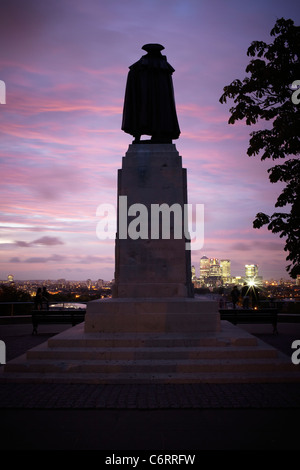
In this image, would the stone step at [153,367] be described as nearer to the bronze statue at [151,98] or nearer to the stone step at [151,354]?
the stone step at [151,354]

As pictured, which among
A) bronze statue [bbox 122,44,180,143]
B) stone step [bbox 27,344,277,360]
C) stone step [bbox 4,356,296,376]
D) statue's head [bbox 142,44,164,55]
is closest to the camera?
stone step [bbox 4,356,296,376]

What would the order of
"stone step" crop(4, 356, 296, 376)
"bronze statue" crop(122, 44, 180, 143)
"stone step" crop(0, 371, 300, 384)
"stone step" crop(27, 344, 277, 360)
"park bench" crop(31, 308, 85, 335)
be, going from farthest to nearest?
"park bench" crop(31, 308, 85, 335) < "bronze statue" crop(122, 44, 180, 143) < "stone step" crop(27, 344, 277, 360) < "stone step" crop(4, 356, 296, 376) < "stone step" crop(0, 371, 300, 384)

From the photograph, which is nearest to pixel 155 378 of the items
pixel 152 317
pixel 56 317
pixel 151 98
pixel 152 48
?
pixel 152 317

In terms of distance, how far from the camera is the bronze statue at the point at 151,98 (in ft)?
36.8

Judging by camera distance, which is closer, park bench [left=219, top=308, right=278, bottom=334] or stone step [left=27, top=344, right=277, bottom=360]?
stone step [left=27, top=344, right=277, bottom=360]

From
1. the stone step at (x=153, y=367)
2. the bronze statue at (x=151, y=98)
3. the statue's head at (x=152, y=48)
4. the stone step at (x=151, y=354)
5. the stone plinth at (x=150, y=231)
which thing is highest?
the statue's head at (x=152, y=48)

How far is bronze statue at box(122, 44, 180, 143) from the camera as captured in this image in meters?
11.2

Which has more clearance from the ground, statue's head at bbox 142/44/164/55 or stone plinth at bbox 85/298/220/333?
statue's head at bbox 142/44/164/55

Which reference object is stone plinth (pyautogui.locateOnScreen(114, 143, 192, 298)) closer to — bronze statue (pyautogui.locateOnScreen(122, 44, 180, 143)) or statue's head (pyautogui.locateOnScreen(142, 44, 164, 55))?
bronze statue (pyautogui.locateOnScreen(122, 44, 180, 143))

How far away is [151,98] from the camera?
11328 millimetres

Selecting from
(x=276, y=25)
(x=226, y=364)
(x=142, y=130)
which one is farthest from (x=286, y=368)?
(x=276, y=25)

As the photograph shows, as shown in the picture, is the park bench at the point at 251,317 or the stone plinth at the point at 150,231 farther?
the park bench at the point at 251,317

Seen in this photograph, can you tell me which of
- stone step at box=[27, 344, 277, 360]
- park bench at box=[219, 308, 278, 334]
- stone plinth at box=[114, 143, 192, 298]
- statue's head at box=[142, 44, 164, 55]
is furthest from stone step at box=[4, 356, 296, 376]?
statue's head at box=[142, 44, 164, 55]

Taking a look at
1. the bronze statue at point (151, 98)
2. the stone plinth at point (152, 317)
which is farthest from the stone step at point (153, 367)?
the bronze statue at point (151, 98)
